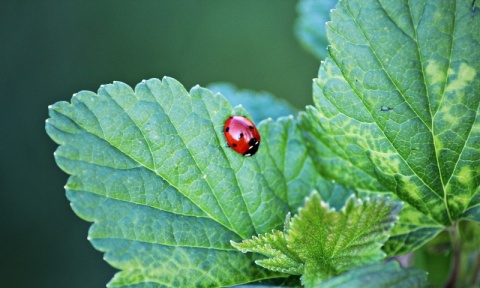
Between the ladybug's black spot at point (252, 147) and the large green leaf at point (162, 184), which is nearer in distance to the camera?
the large green leaf at point (162, 184)

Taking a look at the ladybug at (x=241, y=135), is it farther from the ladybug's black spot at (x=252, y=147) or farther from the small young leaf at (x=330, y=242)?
the small young leaf at (x=330, y=242)

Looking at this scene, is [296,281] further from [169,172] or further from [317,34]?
[317,34]

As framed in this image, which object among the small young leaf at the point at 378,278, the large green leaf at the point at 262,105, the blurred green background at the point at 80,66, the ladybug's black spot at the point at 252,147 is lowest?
the small young leaf at the point at 378,278

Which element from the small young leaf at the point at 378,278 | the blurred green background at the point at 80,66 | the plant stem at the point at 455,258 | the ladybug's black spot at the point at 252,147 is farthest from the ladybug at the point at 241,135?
the blurred green background at the point at 80,66

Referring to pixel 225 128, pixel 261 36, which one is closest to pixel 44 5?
pixel 261 36

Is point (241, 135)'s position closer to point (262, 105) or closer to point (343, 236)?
point (343, 236)

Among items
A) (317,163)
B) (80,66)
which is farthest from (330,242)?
(80,66)

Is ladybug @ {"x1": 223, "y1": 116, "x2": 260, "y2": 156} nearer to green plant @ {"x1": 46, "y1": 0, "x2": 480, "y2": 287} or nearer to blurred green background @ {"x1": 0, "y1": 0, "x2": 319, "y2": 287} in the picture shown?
green plant @ {"x1": 46, "y1": 0, "x2": 480, "y2": 287}
